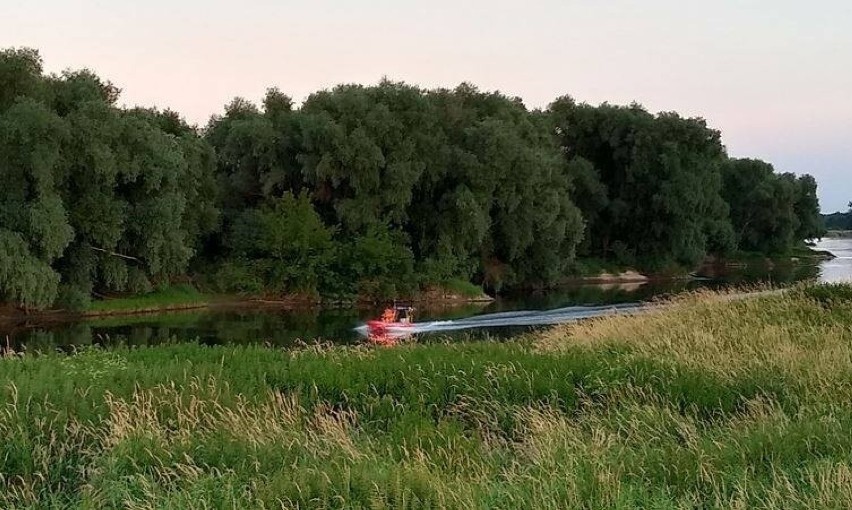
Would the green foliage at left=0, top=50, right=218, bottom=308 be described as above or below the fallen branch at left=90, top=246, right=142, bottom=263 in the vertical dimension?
above

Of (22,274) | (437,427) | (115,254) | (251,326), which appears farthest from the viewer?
(115,254)

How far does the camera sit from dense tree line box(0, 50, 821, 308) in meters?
37.8

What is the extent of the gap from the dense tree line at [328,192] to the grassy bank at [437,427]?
2492cm

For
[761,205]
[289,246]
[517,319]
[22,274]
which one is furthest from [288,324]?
[761,205]

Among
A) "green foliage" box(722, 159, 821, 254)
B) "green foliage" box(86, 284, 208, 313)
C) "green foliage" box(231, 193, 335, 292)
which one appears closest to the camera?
"green foliage" box(86, 284, 208, 313)

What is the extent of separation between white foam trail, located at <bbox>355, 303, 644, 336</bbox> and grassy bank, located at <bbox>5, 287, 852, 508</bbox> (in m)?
19.2

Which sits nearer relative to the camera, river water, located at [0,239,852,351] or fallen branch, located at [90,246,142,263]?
river water, located at [0,239,852,351]

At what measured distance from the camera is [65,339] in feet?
105

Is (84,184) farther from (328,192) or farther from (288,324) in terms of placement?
(328,192)

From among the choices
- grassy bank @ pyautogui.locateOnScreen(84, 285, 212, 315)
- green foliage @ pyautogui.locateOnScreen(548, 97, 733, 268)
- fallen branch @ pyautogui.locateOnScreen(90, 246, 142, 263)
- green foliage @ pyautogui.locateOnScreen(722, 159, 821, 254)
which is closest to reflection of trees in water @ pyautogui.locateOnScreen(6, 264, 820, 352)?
grassy bank @ pyautogui.locateOnScreen(84, 285, 212, 315)

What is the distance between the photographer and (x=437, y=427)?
10.4 metres

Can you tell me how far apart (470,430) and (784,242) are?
8325 cm

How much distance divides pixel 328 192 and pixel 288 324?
14.6 metres

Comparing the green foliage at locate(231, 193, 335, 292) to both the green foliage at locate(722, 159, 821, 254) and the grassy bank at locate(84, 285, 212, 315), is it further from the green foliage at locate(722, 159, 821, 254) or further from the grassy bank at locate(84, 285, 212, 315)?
the green foliage at locate(722, 159, 821, 254)
